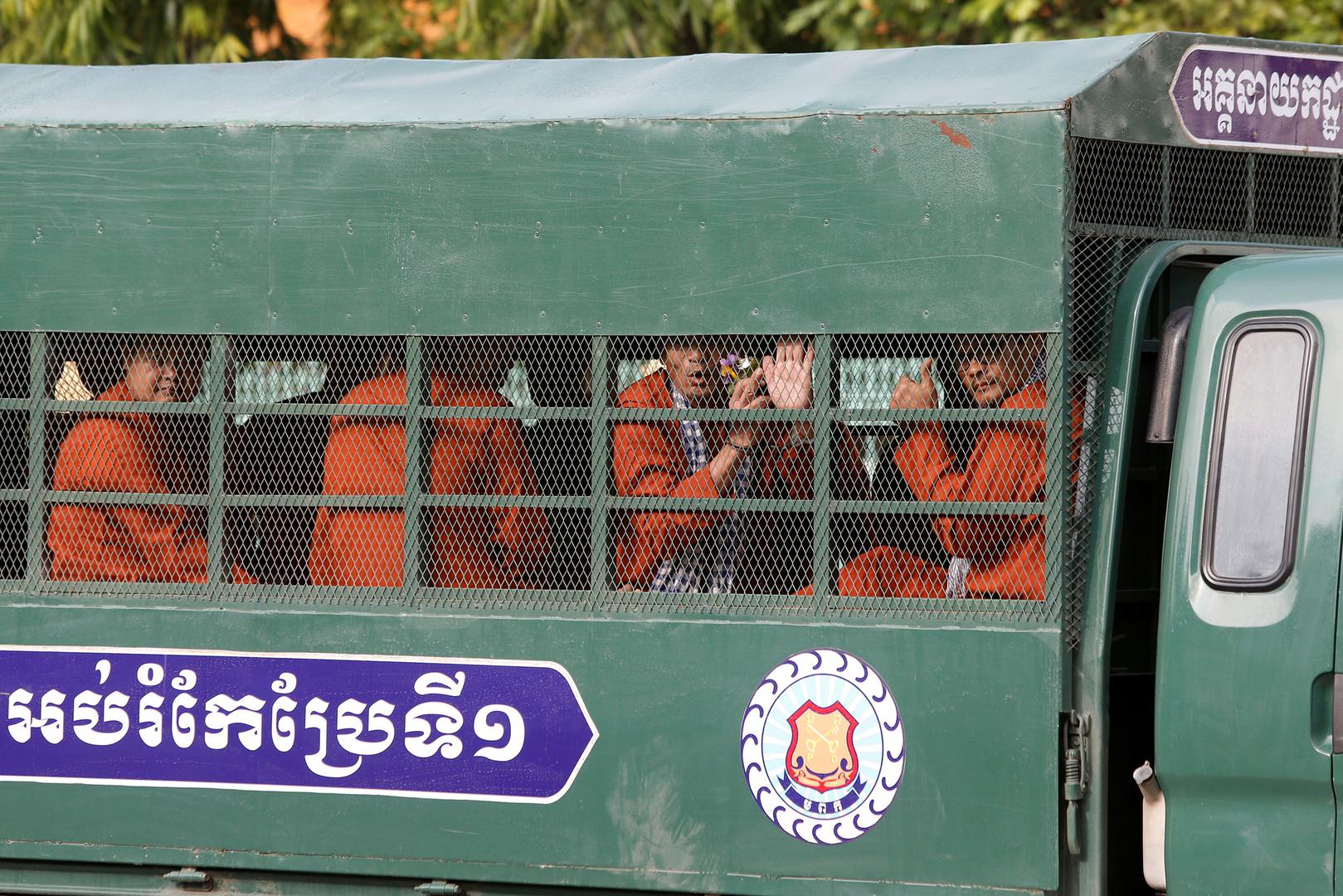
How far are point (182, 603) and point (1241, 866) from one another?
9.26 feet

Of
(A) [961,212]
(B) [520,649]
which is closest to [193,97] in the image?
(B) [520,649]

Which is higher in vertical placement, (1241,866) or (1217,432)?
(1217,432)

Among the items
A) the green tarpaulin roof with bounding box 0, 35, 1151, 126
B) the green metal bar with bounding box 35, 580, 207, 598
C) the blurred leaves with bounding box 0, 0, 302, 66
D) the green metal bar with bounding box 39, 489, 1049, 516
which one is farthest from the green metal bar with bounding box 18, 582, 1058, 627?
the blurred leaves with bounding box 0, 0, 302, 66

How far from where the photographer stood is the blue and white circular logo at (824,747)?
4.34 metres

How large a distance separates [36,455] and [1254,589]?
3.24m

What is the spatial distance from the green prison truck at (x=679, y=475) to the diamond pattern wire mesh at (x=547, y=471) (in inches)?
0.5

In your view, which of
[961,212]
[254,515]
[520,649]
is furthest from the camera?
[254,515]

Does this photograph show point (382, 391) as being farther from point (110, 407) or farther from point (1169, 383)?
point (1169, 383)

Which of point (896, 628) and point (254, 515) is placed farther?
point (254, 515)

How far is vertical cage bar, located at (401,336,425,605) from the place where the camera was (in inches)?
185

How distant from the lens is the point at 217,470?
4820mm

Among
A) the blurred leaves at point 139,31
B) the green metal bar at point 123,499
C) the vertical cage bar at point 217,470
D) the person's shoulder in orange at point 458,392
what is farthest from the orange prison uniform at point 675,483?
the blurred leaves at point 139,31

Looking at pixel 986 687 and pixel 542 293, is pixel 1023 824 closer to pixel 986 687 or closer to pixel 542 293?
pixel 986 687

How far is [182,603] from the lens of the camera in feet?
15.9
